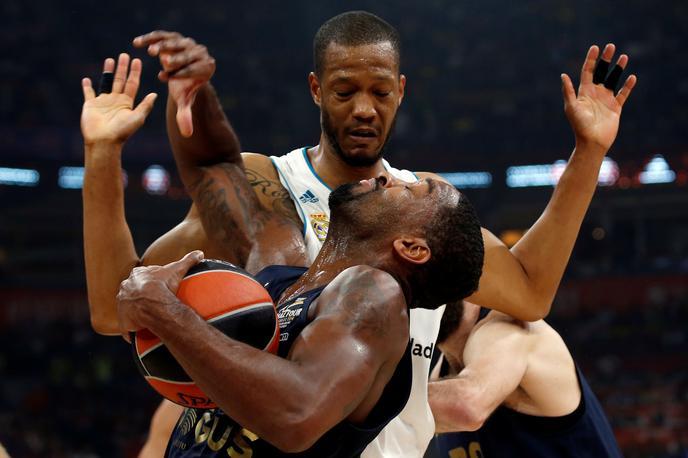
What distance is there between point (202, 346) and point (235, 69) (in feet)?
66.6

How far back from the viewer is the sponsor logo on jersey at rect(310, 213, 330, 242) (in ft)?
11.2

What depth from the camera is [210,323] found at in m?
2.18

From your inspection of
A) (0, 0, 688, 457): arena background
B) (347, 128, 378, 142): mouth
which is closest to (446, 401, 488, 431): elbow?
(347, 128, 378, 142): mouth

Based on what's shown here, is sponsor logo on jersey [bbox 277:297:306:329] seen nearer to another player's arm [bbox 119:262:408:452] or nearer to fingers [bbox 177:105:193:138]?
another player's arm [bbox 119:262:408:452]

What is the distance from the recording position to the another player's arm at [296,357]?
1.97 m

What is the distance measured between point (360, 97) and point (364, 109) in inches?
2.6

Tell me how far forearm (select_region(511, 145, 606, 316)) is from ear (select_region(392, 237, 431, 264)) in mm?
1292

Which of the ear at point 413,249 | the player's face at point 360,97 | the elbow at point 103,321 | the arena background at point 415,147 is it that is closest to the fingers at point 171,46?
the player's face at point 360,97

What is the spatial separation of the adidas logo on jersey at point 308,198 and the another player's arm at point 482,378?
0.96 m

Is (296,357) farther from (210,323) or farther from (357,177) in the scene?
(357,177)

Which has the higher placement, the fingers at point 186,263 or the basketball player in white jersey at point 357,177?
the fingers at point 186,263

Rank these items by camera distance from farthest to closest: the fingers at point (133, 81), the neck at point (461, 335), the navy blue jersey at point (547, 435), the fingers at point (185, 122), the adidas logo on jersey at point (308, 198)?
the neck at point (461, 335)
the navy blue jersey at point (547, 435)
the adidas logo on jersey at point (308, 198)
the fingers at point (133, 81)
the fingers at point (185, 122)

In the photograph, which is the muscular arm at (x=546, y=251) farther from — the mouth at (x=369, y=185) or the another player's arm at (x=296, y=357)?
the another player's arm at (x=296, y=357)

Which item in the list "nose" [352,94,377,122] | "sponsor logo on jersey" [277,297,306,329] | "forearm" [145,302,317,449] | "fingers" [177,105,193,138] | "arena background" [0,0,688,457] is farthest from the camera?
"arena background" [0,0,688,457]
